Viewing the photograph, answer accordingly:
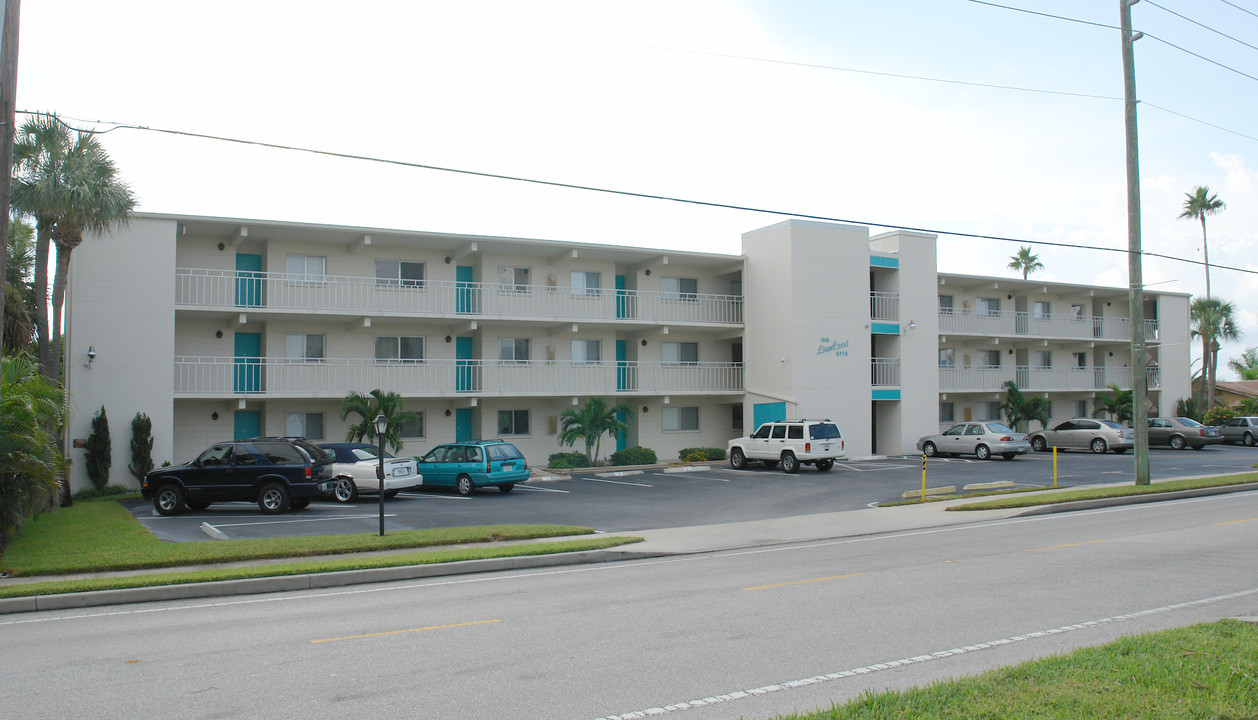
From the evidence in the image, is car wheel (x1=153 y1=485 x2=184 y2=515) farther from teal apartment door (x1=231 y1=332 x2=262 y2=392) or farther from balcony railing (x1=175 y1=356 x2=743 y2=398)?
teal apartment door (x1=231 y1=332 x2=262 y2=392)

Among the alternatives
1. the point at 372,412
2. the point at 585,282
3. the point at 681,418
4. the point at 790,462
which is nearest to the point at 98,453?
the point at 372,412

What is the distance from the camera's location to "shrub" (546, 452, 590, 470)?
29531mm

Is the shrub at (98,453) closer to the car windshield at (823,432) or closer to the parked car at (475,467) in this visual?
the parked car at (475,467)

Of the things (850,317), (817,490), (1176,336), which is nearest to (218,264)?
(817,490)

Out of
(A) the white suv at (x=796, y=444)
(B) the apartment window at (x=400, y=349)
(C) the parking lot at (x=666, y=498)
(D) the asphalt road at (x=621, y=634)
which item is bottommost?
(C) the parking lot at (x=666, y=498)

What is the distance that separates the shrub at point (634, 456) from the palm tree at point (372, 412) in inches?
309

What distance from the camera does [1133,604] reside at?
28.9 feet

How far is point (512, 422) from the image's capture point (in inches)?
1227

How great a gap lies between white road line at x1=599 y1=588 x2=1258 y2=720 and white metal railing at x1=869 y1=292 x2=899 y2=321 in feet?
88.6

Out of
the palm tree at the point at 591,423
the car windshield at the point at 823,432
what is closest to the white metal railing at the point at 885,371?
the car windshield at the point at 823,432

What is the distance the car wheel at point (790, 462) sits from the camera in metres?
29.0

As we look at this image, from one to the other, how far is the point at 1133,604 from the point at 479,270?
81.5ft

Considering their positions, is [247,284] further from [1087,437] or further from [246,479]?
[1087,437]

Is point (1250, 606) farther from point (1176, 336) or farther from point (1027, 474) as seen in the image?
point (1176, 336)
